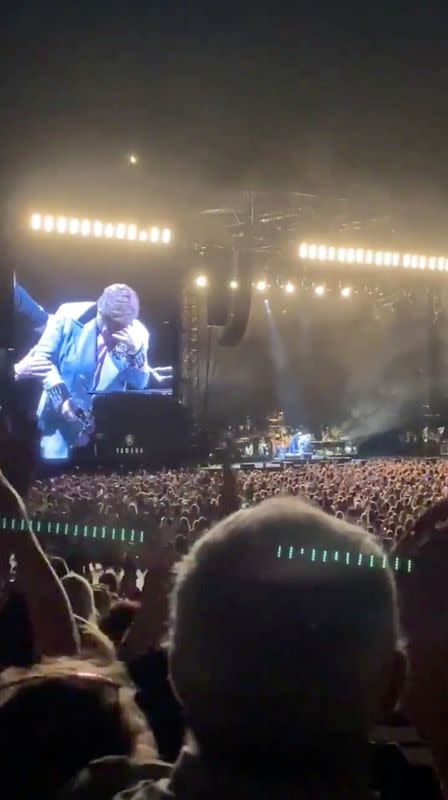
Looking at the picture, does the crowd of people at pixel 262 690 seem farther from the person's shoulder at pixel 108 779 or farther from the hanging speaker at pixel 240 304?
the hanging speaker at pixel 240 304

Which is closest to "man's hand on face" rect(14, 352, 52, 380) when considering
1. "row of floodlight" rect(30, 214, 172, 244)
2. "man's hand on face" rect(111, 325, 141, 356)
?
"man's hand on face" rect(111, 325, 141, 356)

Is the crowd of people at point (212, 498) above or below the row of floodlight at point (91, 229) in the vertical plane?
below

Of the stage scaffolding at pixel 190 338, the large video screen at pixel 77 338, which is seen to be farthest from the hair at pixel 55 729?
the stage scaffolding at pixel 190 338

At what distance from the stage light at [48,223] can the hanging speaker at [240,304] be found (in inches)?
107

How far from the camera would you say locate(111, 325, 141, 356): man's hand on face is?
1448 cm

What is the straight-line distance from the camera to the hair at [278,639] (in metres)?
0.94

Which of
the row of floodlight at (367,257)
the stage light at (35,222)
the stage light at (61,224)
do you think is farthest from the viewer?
the row of floodlight at (367,257)

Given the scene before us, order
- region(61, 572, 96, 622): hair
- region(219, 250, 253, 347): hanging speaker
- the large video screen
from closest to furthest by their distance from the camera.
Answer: region(61, 572, 96, 622): hair → region(219, 250, 253, 347): hanging speaker → the large video screen

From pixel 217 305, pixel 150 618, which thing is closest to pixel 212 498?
pixel 217 305

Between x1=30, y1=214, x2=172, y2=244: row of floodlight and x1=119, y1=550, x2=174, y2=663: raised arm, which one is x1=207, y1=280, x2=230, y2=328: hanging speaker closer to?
x1=30, y1=214, x2=172, y2=244: row of floodlight

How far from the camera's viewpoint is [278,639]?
947 mm

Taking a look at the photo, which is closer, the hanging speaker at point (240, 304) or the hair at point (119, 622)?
the hair at point (119, 622)

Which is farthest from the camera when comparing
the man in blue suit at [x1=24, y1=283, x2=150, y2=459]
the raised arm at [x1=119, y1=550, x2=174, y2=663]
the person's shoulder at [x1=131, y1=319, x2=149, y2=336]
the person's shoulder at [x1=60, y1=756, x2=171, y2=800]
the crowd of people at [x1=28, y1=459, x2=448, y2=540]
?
the person's shoulder at [x1=131, y1=319, x2=149, y2=336]

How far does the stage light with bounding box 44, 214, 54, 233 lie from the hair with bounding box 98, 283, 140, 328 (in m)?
2.88
